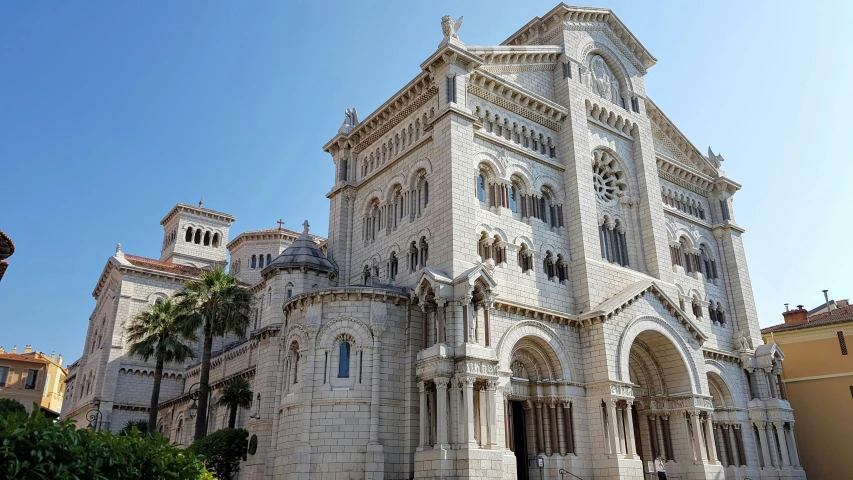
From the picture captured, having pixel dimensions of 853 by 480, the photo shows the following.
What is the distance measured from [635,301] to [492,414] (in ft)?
32.0

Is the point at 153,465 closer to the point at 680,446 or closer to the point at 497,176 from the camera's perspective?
the point at 497,176

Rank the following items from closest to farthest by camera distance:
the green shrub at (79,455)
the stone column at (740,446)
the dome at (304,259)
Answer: the green shrub at (79,455)
the dome at (304,259)
the stone column at (740,446)

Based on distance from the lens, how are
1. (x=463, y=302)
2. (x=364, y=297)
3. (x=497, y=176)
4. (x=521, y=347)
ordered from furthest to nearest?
(x=497, y=176), (x=521, y=347), (x=364, y=297), (x=463, y=302)

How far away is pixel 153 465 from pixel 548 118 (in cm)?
2486

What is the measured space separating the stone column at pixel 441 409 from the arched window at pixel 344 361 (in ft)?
12.6

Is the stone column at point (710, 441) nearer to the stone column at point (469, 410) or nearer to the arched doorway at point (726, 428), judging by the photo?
the arched doorway at point (726, 428)

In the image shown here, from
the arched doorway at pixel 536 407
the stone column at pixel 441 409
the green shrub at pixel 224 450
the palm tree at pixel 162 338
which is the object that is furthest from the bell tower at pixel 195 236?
the stone column at pixel 441 409

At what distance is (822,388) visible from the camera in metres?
37.8

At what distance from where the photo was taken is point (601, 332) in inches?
1077

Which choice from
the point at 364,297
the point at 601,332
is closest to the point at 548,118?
the point at 601,332

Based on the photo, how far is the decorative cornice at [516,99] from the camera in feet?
97.2

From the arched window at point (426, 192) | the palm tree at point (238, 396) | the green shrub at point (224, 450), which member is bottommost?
the green shrub at point (224, 450)

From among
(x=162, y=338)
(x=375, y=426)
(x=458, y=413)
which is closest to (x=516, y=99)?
(x=458, y=413)

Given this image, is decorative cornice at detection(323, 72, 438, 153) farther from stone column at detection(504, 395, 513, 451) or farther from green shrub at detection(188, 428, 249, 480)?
green shrub at detection(188, 428, 249, 480)
